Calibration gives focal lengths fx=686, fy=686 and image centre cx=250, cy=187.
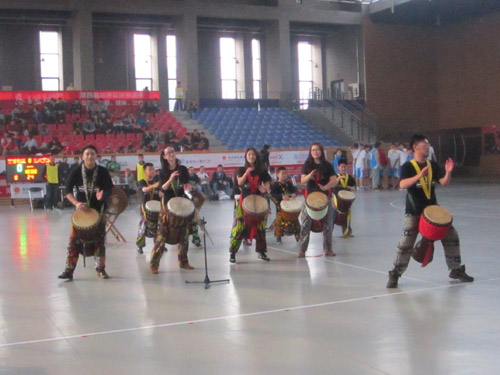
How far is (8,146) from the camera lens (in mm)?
25969

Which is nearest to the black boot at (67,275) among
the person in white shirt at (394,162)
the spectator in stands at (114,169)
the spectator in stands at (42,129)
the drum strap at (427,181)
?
the drum strap at (427,181)

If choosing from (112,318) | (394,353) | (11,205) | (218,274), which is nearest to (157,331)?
(112,318)

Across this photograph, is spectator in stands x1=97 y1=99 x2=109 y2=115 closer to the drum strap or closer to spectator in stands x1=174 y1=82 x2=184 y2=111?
spectator in stands x1=174 y1=82 x2=184 y2=111

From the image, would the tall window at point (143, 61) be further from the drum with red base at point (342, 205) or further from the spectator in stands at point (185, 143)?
the drum with red base at point (342, 205)

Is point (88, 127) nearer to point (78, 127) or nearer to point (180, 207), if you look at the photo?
point (78, 127)

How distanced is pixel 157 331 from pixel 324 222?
4.82 m

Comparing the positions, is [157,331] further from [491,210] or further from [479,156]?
[479,156]

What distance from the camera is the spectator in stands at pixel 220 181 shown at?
25.5 meters

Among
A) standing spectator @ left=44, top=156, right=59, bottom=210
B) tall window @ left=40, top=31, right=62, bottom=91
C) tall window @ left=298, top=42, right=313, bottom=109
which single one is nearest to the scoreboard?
standing spectator @ left=44, top=156, right=59, bottom=210

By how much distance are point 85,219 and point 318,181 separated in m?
3.58

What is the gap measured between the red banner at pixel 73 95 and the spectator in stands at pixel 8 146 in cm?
475

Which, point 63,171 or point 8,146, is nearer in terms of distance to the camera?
point 63,171

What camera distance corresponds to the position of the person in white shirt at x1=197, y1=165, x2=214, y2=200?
83.2 feet

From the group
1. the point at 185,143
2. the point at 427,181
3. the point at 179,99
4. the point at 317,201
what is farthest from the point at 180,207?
the point at 179,99
